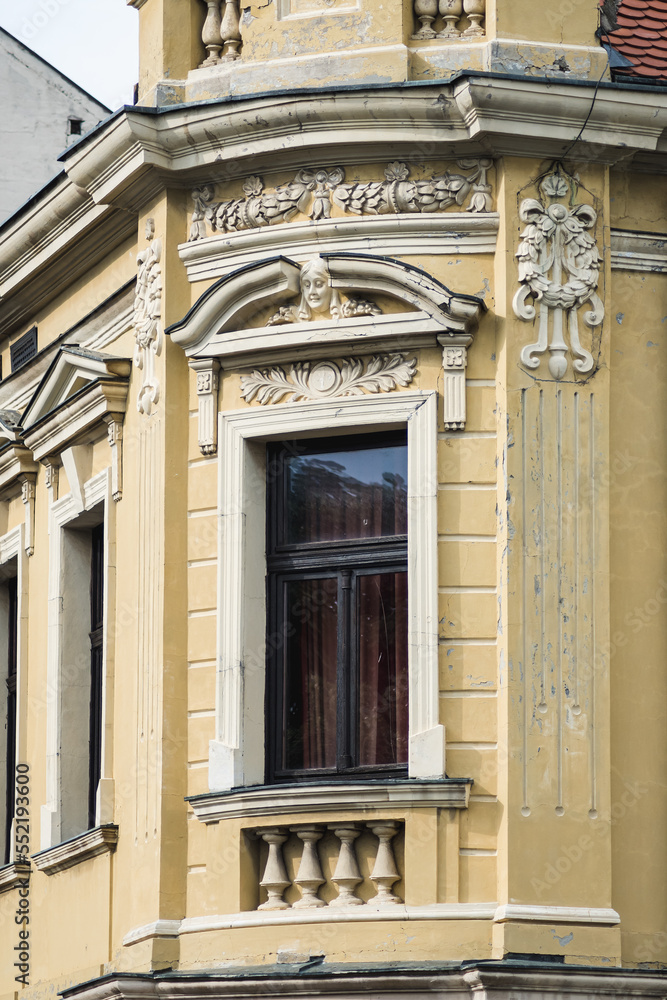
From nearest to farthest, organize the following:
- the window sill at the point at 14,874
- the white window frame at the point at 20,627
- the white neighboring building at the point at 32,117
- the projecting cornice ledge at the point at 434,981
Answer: the projecting cornice ledge at the point at 434,981 → the window sill at the point at 14,874 → the white window frame at the point at 20,627 → the white neighboring building at the point at 32,117

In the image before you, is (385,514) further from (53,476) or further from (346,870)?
(53,476)

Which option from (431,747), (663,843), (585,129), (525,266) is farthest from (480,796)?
(585,129)

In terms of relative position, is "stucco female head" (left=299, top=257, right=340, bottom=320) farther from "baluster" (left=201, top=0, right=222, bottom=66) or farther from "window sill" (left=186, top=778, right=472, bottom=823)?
"window sill" (left=186, top=778, right=472, bottom=823)

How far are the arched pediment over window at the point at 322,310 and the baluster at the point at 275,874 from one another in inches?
115

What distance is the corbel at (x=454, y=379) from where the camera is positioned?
42.6ft

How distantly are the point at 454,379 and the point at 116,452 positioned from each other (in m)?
2.66

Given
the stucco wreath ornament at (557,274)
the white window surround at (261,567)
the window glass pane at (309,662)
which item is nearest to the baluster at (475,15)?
the stucco wreath ornament at (557,274)

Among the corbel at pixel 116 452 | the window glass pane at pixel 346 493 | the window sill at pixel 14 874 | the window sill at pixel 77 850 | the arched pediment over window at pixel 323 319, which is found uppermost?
the arched pediment over window at pixel 323 319

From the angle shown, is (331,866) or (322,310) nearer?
(331,866)

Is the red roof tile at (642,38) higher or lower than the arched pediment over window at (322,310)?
higher

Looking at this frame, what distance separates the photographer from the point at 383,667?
43.3 feet

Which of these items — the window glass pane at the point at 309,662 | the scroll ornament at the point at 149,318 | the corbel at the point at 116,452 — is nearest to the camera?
the window glass pane at the point at 309,662

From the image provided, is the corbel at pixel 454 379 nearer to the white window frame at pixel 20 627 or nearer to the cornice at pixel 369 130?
the cornice at pixel 369 130

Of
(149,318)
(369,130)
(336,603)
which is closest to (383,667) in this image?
(336,603)
